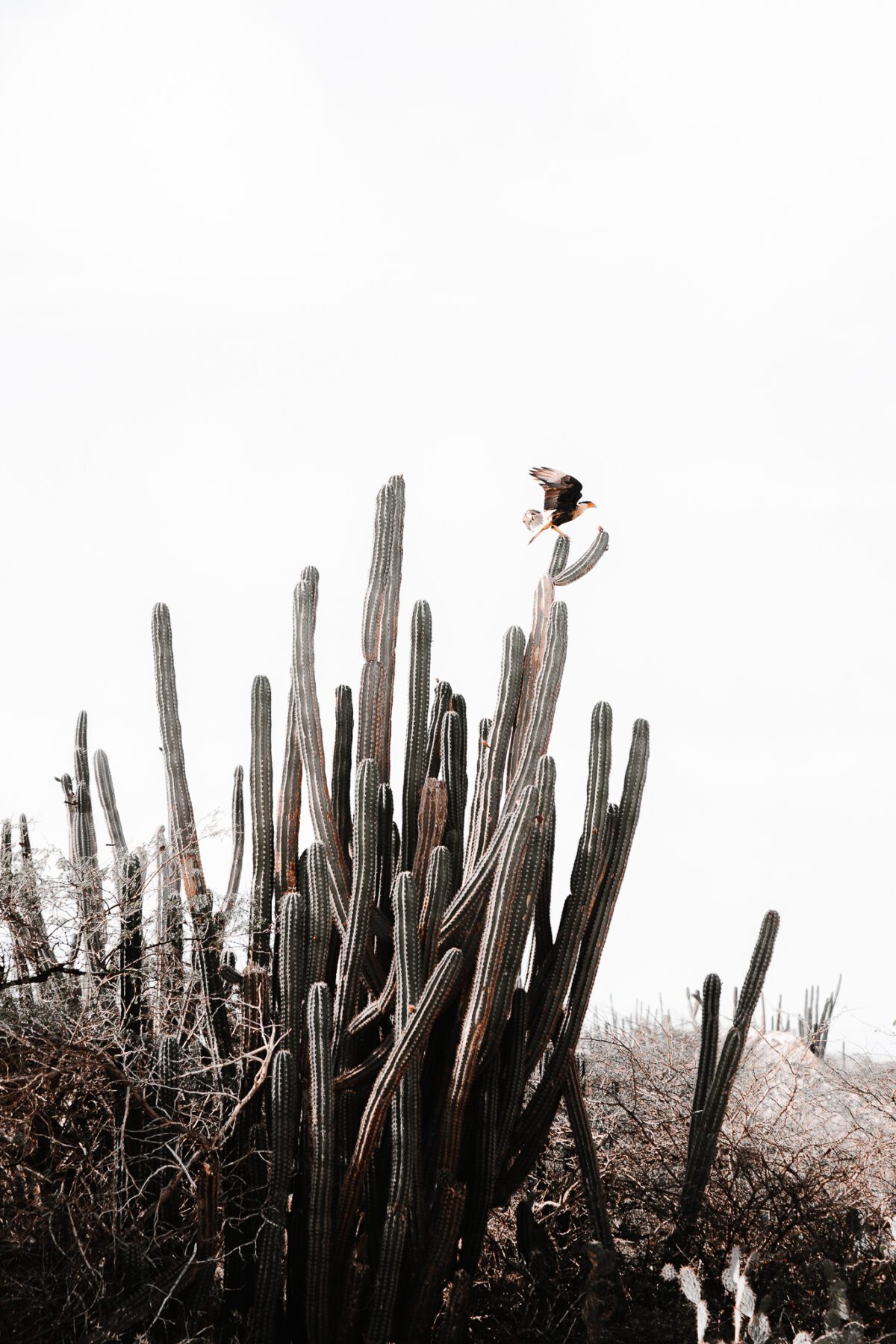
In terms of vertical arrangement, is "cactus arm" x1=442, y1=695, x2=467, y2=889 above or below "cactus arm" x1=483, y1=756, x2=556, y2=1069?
above

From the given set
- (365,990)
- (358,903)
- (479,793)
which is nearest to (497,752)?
(479,793)

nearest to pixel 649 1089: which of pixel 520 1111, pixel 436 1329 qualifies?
pixel 520 1111

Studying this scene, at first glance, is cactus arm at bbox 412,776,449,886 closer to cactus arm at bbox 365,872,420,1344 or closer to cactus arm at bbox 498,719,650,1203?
cactus arm at bbox 365,872,420,1344

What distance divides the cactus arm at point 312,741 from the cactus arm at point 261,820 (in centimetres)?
18

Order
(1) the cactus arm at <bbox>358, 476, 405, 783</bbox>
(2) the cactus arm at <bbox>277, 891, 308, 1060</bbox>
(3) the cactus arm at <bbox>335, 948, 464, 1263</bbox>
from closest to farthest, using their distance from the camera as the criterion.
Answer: (3) the cactus arm at <bbox>335, 948, 464, 1263</bbox> < (2) the cactus arm at <bbox>277, 891, 308, 1060</bbox> < (1) the cactus arm at <bbox>358, 476, 405, 783</bbox>

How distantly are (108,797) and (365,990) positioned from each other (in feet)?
5.61

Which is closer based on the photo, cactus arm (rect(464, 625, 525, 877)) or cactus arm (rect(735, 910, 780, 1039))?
cactus arm (rect(464, 625, 525, 877))

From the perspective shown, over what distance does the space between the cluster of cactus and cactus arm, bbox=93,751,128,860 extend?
28cm

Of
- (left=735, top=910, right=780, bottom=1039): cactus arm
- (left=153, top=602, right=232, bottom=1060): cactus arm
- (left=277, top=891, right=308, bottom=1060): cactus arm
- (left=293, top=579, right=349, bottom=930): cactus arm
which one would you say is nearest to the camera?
(left=277, top=891, right=308, bottom=1060): cactus arm

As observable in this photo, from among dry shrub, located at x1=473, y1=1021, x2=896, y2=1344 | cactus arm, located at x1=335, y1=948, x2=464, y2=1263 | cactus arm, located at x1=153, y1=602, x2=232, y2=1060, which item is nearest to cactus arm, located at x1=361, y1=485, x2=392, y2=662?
cactus arm, located at x1=153, y1=602, x2=232, y2=1060

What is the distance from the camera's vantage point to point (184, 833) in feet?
16.6

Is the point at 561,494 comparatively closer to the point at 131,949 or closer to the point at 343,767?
the point at 343,767

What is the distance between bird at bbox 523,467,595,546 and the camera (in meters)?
5.43

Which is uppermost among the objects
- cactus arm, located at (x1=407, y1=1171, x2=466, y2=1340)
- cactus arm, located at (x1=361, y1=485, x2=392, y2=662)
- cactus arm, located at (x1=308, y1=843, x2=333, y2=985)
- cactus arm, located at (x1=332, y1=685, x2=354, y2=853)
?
cactus arm, located at (x1=361, y1=485, x2=392, y2=662)
